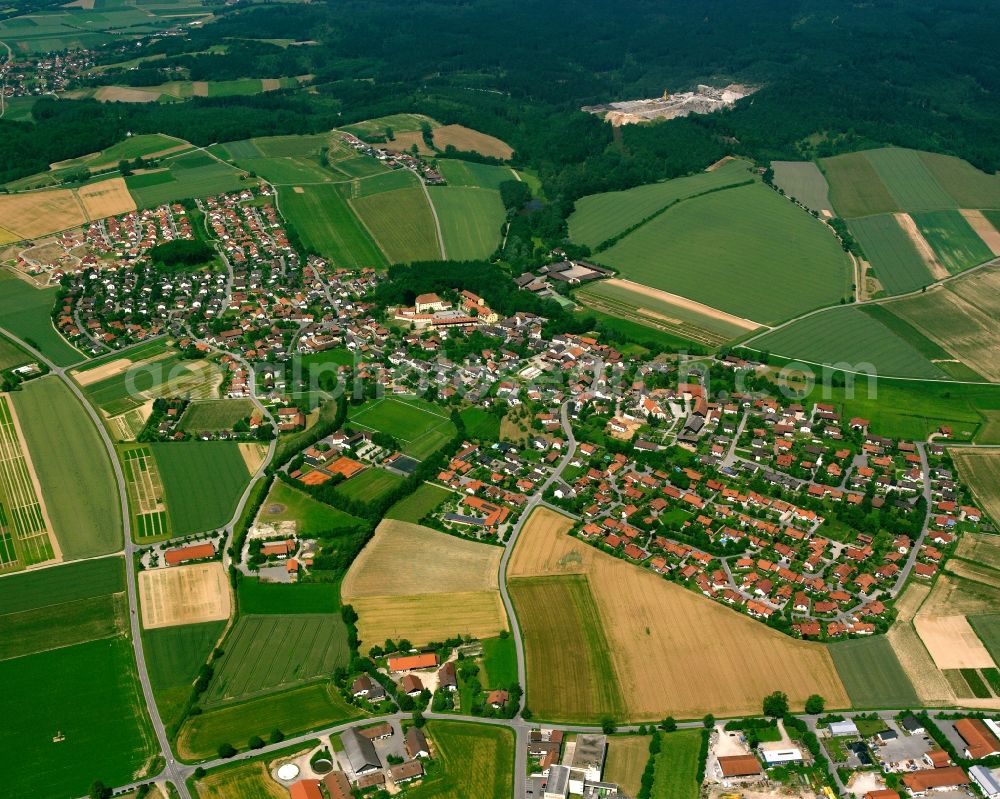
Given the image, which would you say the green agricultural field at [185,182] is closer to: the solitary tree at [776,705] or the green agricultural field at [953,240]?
the green agricultural field at [953,240]

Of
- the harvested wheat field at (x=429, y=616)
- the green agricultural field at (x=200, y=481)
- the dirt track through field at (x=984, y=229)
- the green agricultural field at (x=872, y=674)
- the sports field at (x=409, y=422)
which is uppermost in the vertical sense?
the green agricultural field at (x=200, y=481)

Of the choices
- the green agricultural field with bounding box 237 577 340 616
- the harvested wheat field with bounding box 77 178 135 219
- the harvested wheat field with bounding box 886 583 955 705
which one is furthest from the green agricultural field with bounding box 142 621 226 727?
the harvested wheat field with bounding box 77 178 135 219

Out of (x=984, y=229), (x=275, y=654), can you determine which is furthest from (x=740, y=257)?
(x=275, y=654)

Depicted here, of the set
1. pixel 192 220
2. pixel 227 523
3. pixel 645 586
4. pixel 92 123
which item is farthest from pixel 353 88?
pixel 645 586

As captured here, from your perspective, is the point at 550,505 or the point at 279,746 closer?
the point at 279,746

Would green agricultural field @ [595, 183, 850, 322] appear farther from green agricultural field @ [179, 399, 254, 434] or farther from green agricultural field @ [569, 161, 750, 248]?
green agricultural field @ [179, 399, 254, 434]

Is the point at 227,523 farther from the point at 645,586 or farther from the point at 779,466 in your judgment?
the point at 779,466

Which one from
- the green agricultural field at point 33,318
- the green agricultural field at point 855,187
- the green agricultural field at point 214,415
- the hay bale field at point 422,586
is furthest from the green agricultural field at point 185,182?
the green agricultural field at point 855,187
